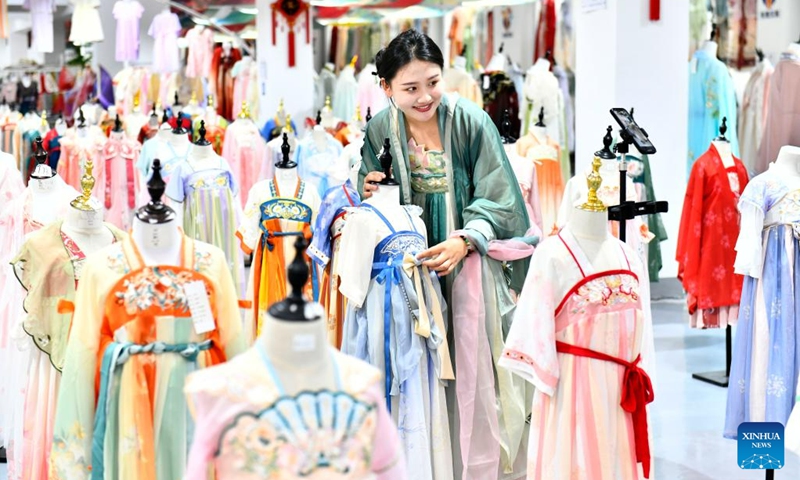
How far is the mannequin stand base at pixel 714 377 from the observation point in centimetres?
614

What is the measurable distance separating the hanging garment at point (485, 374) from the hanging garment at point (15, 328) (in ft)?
4.68

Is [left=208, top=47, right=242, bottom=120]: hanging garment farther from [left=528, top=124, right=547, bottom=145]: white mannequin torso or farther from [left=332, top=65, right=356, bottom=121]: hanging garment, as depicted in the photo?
[left=528, top=124, right=547, bottom=145]: white mannequin torso

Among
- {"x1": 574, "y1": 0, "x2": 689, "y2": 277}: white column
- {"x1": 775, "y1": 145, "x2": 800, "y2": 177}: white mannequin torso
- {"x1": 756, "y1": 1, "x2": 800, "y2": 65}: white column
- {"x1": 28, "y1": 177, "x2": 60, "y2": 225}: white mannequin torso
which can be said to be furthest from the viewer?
{"x1": 756, "y1": 1, "x2": 800, "y2": 65}: white column

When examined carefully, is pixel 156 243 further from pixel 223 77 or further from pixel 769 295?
pixel 223 77

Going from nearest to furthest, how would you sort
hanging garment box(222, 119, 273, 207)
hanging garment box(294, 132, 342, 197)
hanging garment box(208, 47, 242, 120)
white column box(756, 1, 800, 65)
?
hanging garment box(294, 132, 342, 197)
hanging garment box(222, 119, 273, 207)
white column box(756, 1, 800, 65)
hanging garment box(208, 47, 242, 120)

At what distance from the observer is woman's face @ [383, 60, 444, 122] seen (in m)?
3.72

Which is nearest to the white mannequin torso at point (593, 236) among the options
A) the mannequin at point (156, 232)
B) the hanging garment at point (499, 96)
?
the mannequin at point (156, 232)

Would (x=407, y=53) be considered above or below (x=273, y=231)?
above

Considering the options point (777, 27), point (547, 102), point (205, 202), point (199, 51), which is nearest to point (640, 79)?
point (547, 102)

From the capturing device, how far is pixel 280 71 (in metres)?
10.7

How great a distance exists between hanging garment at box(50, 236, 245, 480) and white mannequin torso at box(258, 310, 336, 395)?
2.06ft

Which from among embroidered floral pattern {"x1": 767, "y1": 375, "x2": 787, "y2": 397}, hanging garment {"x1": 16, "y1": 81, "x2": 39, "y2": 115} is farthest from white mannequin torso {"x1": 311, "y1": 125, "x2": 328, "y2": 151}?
hanging garment {"x1": 16, "y1": 81, "x2": 39, "y2": 115}

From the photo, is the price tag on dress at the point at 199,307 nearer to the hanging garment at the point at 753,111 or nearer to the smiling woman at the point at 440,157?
the smiling woman at the point at 440,157

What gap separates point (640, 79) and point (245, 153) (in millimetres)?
2935
